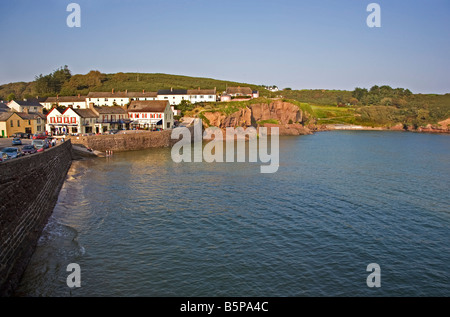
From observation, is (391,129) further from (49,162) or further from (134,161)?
(49,162)

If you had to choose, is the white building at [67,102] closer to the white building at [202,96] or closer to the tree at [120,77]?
the white building at [202,96]

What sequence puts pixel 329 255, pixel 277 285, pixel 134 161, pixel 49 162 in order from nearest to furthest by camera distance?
pixel 277 285 < pixel 329 255 < pixel 49 162 < pixel 134 161

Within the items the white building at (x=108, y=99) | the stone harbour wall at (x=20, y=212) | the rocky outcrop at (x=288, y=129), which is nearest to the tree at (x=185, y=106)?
the white building at (x=108, y=99)

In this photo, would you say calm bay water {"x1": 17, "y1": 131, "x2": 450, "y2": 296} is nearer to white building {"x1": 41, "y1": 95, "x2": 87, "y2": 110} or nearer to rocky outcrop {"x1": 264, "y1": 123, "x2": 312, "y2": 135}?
rocky outcrop {"x1": 264, "y1": 123, "x2": 312, "y2": 135}

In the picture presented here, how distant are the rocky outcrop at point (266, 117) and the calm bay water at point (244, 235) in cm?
5414

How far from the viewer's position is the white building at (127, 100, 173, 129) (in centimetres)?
8756

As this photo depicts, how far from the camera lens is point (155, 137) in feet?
251

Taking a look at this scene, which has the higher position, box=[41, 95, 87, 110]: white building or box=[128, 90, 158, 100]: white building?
box=[128, 90, 158, 100]: white building

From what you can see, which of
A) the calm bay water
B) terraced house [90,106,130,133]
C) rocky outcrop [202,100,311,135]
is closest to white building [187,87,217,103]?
rocky outcrop [202,100,311,135]

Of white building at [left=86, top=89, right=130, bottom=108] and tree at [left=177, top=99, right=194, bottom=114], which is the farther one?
white building at [left=86, top=89, right=130, bottom=108]

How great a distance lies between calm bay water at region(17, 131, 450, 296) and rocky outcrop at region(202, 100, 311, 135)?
54.1 meters

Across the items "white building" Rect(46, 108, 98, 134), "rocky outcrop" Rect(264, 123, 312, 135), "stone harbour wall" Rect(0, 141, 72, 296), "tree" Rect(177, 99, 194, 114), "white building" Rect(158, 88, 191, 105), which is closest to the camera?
"stone harbour wall" Rect(0, 141, 72, 296)
